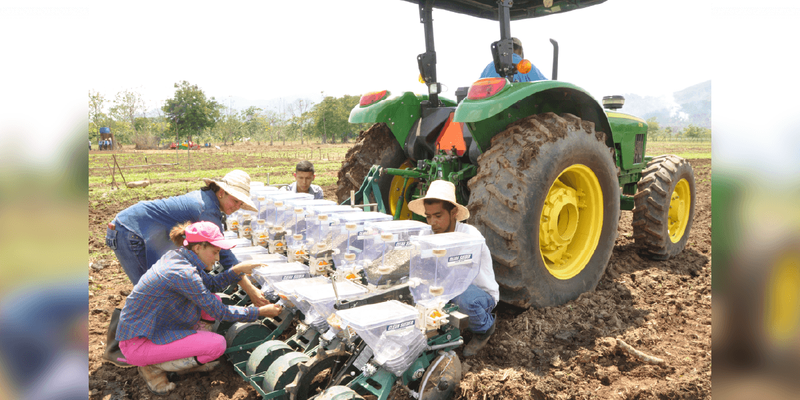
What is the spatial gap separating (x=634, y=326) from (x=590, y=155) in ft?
4.12

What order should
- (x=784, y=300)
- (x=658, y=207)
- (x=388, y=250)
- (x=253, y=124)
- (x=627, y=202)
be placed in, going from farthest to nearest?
1. (x=253, y=124)
2. (x=627, y=202)
3. (x=658, y=207)
4. (x=388, y=250)
5. (x=784, y=300)

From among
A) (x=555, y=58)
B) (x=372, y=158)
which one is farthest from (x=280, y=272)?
(x=555, y=58)

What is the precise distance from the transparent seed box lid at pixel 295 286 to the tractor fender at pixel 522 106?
1.39 meters

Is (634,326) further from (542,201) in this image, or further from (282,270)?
(282,270)

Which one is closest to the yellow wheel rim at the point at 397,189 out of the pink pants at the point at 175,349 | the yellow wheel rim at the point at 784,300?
the pink pants at the point at 175,349

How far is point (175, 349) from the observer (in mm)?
2805

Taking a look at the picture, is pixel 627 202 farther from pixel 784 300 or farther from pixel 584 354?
pixel 784 300

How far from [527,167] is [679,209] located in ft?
11.2

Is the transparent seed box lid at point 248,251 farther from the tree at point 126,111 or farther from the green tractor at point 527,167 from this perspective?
the tree at point 126,111

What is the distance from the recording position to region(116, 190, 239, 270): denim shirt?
138 inches

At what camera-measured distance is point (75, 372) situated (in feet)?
2.56

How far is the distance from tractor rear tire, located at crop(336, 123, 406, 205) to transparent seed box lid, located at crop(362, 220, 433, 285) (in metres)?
1.83

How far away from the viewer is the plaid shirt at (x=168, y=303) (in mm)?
2727

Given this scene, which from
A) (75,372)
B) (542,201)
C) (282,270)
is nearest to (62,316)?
(75,372)
